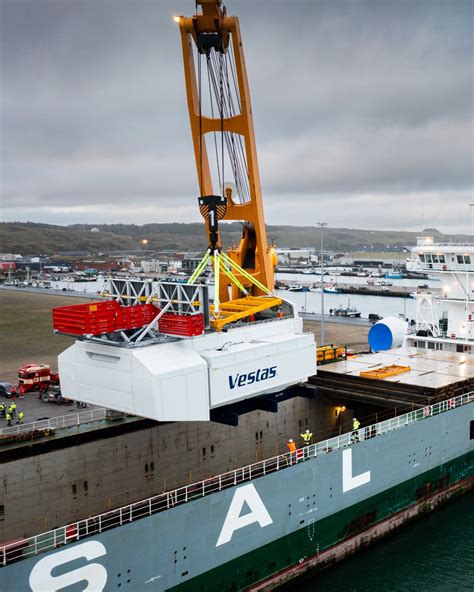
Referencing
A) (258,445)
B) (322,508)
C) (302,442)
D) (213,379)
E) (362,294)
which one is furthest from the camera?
(362,294)

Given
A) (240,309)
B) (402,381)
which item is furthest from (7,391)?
(402,381)

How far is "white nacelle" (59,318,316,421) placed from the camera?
1402 cm

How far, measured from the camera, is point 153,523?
43.5 feet

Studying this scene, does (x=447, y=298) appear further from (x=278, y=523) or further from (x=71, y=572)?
(x=71, y=572)

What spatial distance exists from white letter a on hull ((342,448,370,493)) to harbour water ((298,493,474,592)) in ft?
8.45

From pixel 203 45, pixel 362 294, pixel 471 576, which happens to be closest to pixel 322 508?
pixel 471 576

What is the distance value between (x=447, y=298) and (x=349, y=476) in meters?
13.7

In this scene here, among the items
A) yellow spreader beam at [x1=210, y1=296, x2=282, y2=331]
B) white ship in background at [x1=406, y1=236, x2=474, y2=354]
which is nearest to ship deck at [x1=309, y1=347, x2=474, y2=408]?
white ship in background at [x1=406, y1=236, x2=474, y2=354]

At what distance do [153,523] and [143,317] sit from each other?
522 cm

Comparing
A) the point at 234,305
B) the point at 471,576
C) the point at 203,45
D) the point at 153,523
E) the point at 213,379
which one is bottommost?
the point at 471,576

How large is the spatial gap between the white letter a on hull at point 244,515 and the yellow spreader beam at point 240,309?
441 centimetres

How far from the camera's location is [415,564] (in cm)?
1844

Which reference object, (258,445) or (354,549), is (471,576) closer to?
(354,549)

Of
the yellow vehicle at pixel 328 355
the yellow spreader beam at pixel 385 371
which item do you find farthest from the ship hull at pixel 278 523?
the yellow vehicle at pixel 328 355
